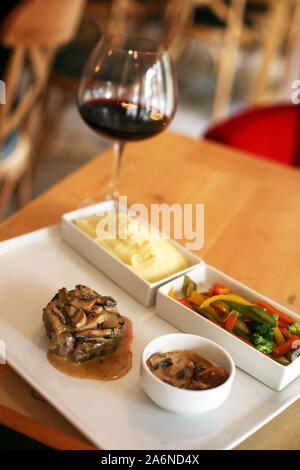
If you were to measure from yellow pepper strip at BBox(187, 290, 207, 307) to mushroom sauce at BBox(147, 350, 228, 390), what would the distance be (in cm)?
15

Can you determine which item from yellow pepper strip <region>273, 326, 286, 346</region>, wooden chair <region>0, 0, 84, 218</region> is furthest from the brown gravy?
wooden chair <region>0, 0, 84, 218</region>

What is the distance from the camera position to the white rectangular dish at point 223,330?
77cm

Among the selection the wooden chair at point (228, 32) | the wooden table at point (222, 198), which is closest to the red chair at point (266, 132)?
the wooden table at point (222, 198)

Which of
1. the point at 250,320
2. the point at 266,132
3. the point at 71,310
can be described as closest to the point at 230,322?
the point at 250,320

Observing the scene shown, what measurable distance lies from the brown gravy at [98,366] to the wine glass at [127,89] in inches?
19.5

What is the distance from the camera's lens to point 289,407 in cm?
78

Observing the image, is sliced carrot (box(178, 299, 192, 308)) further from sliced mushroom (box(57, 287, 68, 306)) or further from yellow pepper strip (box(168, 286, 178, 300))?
sliced mushroom (box(57, 287, 68, 306))

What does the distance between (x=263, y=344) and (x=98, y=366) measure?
252mm

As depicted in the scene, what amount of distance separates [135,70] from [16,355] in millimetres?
618

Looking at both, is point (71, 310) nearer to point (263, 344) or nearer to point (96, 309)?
point (96, 309)

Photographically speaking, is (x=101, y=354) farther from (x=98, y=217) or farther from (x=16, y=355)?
(x=98, y=217)

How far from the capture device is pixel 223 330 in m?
0.81

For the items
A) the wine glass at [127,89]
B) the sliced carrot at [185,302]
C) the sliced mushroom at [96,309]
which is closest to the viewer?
the sliced mushroom at [96,309]

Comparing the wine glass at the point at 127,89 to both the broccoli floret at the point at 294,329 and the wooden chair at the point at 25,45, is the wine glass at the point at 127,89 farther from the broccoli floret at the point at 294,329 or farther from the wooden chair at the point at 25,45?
the wooden chair at the point at 25,45
